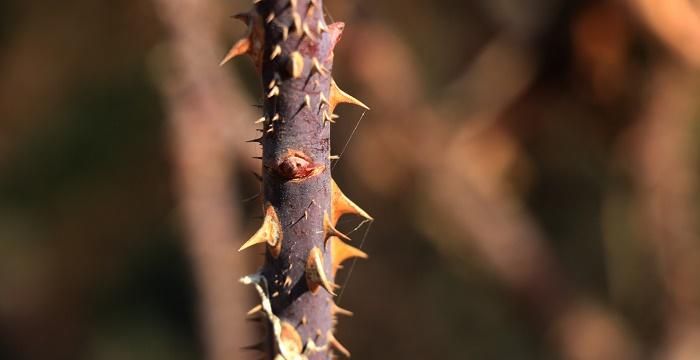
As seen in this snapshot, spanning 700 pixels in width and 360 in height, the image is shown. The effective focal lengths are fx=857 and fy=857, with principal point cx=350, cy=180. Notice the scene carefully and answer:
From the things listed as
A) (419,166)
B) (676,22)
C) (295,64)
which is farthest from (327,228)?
(419,166)

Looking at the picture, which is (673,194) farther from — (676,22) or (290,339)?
(290,339)

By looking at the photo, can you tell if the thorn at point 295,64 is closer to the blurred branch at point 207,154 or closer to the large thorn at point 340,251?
the large thorn at point 340,251

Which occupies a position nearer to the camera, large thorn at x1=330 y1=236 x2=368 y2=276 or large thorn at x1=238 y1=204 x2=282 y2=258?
large thorn at x1=238 y1=204 x2=282 y2=258

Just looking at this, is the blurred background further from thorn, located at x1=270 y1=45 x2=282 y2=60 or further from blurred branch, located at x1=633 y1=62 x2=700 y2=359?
thorn, located at x1=270 y1=45 x2=282 y2=60

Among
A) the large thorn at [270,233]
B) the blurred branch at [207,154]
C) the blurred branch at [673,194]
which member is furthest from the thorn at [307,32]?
the blurred branch at [673,194]

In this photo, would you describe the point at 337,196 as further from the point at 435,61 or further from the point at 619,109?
the point at 435,61

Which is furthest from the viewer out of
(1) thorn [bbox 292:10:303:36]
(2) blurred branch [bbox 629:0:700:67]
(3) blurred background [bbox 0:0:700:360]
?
(3) blurred background [bbox 0:0:700:360]

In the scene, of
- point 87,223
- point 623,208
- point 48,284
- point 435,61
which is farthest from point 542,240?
point 48,284

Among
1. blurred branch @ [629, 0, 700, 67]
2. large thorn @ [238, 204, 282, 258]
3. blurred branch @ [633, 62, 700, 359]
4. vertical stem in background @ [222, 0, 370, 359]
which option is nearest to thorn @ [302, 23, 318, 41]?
vertical stem in background @ [222, 0, 370, 359]
